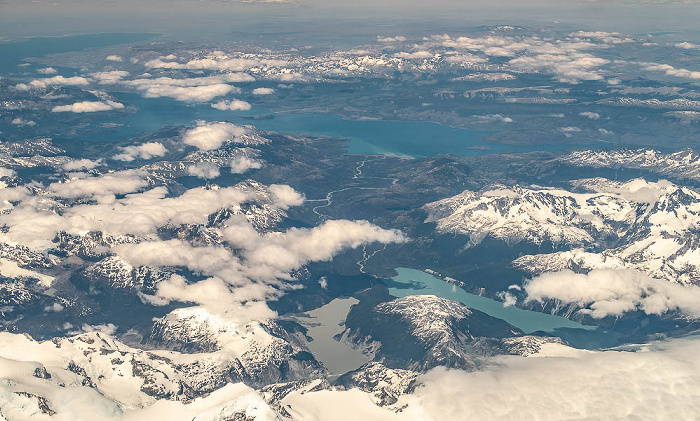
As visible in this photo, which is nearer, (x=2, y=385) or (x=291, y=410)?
(x=2, y=385)

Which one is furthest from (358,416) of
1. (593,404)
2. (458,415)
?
(593,404)

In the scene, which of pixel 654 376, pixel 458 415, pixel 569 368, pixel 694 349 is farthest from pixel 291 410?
pixel 694 349

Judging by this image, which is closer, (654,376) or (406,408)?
(654,376)

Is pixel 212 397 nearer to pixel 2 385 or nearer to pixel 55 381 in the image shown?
pixel 55 381

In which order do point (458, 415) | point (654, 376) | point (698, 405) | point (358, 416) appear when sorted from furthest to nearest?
point (358, 416)
point (458, 415)
point (654, 376)
point (698, 405)

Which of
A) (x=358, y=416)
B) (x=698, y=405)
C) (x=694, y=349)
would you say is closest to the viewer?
(x=698, y=405)

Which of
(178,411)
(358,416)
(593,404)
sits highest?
(593,404)

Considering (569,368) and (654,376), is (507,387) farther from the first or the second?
(654,376)

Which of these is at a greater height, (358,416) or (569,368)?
(569,368)

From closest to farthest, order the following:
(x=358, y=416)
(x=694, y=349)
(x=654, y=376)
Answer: (x=654, y=376)
(x=694, y=349)
(x=358, y=416)
